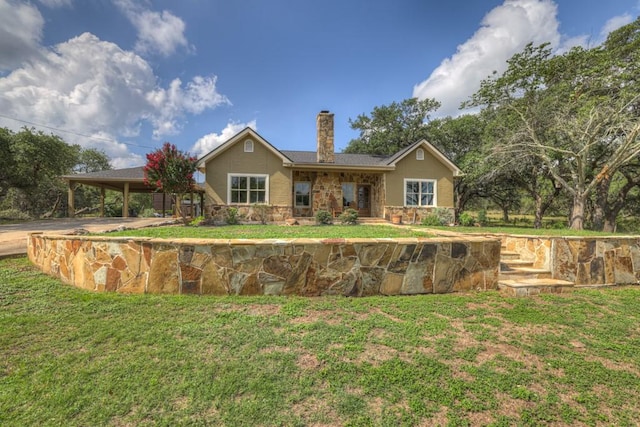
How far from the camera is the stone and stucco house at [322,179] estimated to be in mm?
13703

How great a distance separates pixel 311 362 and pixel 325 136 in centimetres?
1354

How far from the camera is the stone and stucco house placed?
13.7m

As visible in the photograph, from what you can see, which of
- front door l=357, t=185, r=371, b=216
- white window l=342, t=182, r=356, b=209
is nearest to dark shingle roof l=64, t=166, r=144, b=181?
white window l=342, t=182, r=356, b=209

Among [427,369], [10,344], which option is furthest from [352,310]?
[10,344]

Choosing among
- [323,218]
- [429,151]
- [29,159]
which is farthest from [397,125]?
[29,159]

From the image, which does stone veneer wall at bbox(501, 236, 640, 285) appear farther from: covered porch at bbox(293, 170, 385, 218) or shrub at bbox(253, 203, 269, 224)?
shrub at bbox(253, 203, 269, 224)

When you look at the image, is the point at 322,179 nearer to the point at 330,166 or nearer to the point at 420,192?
the point at 330,166

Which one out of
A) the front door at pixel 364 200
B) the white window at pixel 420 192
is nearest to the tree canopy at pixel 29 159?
the front door at pixel 364 200

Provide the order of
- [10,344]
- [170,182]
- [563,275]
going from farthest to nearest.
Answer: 1. [170,182]
2. [563,275]
3. [10,344]

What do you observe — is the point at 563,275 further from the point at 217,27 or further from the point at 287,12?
the point at 217,27

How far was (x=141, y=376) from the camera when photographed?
2424mm

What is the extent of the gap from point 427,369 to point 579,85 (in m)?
18.9

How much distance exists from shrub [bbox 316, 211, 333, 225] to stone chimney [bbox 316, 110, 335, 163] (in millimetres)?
3499

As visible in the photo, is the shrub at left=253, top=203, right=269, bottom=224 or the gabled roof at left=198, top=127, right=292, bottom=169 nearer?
the gabled roof at left=198, top=127, right=292, bottom=169
